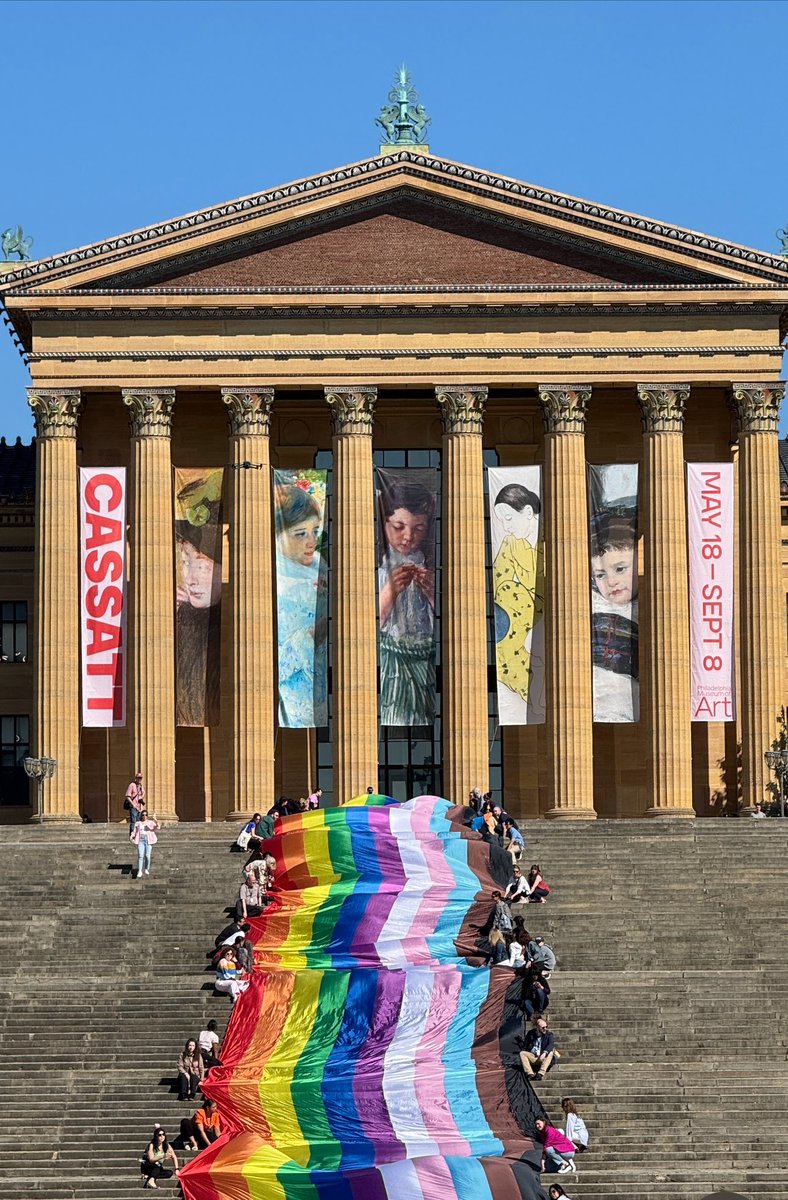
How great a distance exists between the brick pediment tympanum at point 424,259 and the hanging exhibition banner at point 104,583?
238 inches

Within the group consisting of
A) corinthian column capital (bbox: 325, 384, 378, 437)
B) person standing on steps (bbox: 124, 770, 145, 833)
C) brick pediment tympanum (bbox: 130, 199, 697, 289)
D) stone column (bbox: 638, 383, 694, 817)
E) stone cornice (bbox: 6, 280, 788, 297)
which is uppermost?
brick pediment tympanum (bbox: 130, 199, 697, 289)

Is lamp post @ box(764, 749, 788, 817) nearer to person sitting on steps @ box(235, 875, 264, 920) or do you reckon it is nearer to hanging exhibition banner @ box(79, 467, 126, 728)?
hanging exhibition banner @ box(79, 467, 126, 728)

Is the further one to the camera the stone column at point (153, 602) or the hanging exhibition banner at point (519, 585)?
the hanging exhibition banner at point (519, 585)

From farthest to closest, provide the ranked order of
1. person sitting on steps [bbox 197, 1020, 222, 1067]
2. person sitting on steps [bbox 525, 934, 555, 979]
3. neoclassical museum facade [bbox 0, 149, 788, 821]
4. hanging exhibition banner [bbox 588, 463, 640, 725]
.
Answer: hanging exhibition banner [bbox 588, 463, 640, 725], neoclassical museum facade [bbox 0, 149, 788, 821], person sitting on steps [bbox 525, 934, 555, 979], person sitting on steps [bbox 197, 1020, 222, 1067]

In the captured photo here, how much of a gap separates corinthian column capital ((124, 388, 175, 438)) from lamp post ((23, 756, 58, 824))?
969 centimetres

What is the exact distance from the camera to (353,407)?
82.9 meters

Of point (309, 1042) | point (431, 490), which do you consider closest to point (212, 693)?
point (431, 490)

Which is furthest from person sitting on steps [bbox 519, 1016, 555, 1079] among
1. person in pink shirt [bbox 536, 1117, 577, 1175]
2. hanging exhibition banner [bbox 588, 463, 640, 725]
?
hanging exhibition banner [bbox 588, 463, 640, 725]

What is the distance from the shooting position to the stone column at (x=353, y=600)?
8181 centimetres

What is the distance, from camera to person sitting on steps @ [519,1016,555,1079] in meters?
55.6

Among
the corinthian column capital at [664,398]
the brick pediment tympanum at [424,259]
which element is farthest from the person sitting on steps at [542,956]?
the brick pediment tympanum at [424,259]

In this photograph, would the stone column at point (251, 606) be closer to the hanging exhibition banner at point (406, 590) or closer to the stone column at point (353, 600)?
the stone column at point (353, 600)

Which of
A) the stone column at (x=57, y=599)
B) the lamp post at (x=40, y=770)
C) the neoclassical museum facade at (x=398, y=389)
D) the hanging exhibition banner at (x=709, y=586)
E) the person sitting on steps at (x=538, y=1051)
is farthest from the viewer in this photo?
the neoclassical museum facade at (x=398, y=389)

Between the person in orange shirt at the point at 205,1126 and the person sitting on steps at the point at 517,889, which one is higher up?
the person sitting on steps at the point at 517,889
